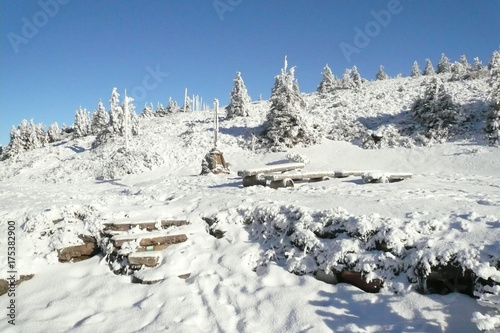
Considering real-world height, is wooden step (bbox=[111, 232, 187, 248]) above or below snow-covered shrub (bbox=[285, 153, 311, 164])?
below

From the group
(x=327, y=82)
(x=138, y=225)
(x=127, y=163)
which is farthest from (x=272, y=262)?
(x=327, y=82)

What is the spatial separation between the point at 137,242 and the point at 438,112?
26.5m

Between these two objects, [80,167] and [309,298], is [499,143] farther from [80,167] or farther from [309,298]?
[80,167]

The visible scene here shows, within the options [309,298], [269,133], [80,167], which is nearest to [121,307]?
[309,298]

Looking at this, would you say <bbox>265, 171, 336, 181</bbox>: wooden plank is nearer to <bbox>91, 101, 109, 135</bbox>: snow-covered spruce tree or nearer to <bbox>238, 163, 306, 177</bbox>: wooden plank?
<bbox>238, 163, 306, 177</bbox>: wooden plank

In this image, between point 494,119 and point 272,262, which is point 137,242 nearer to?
point 272,262

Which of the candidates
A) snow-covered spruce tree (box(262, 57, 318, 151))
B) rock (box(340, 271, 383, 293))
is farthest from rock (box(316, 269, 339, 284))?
snow-covered spruce tree (box(262, 57, 318, 151))

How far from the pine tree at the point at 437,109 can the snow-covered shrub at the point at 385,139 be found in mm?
2486

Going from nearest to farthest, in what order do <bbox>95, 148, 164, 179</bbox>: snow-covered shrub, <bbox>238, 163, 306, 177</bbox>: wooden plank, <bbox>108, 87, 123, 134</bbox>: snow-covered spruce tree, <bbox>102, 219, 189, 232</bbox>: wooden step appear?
1. <bbox>102, 219, 189, 232</bbox>: wooden step
2. <bbox>238, 163, 306, 177</bbox>: wooden plank
3. <bbox>95, 148, 164, 179</bbox>: snow-covered shrub
4. <bbox>108, 87, 123, 134</bbox>: snow-covered spruce tree

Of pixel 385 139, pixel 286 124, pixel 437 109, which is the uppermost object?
pixel 286 124

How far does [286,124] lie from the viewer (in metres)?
27.2

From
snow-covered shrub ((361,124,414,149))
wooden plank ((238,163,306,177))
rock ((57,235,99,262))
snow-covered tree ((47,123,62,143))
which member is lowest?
rock ((57,235,99,262))

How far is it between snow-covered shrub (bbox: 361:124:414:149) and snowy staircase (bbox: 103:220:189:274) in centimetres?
2136

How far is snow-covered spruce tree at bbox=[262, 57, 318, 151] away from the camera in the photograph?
2677cm
